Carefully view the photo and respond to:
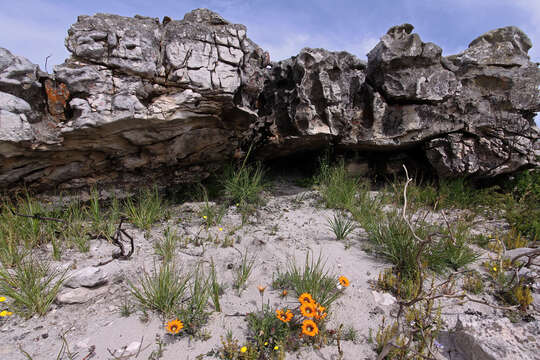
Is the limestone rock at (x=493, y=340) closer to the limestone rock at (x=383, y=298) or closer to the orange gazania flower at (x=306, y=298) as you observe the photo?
the limestone rock at (x=383, y=298)

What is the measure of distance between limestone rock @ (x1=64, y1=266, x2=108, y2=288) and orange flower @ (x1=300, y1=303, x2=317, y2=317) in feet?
6.23

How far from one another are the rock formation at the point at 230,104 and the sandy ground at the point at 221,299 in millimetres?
1188

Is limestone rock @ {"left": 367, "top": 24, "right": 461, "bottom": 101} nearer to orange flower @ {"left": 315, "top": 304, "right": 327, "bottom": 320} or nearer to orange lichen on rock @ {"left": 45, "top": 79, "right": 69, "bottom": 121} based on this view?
orange flower @ {"left": 315, "top": 304, "right": 327, "bottom": 320}

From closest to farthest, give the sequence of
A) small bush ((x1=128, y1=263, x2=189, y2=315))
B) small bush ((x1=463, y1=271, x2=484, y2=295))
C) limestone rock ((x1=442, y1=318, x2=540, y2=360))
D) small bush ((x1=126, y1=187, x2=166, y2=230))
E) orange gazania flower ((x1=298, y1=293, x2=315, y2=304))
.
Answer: limestone rock ((x1=442, y1=318, x2=540, y2=360)) < orange gazania flower ((x1=298, y1=293, x2=315, y2=304)) < small bush ((x1=128, y1=263, x2=189, y2=315)) < small bush ((x1=463, y1=271, x2=484, y2=295)) < small bush ((x1=126, y1=187, x2=166, y2=230))

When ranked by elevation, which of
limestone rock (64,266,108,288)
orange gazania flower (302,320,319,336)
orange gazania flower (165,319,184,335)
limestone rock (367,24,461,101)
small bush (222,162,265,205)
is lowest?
orange gazania flower (165,319,184,335)

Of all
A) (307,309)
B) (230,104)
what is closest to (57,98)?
(230,104)

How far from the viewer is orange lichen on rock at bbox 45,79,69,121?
10.5 feet

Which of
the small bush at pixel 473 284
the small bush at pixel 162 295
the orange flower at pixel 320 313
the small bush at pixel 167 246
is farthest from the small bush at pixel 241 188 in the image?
the small bush at pixel 473 284

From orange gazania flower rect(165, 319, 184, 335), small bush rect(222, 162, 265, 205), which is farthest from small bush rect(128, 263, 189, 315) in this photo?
small bush rect(222, 162, 265, 205)

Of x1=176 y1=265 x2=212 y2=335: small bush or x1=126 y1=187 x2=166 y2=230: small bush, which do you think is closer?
x1=176 y1=265 x2=212 y2=335: small bush

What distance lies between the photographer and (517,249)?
341 centimetres

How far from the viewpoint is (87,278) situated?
259cm

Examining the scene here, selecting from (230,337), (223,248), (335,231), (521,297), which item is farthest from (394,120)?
(230,337)

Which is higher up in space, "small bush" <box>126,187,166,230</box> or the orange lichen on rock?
the orange lichen on rock
